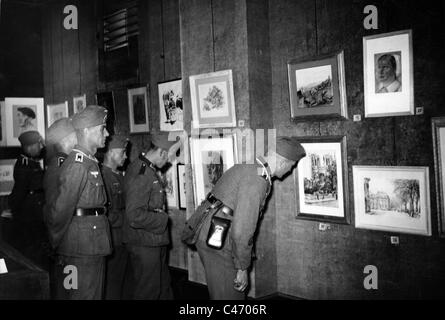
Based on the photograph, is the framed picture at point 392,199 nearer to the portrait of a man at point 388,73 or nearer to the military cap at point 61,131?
the portrait of a man at point 388,73

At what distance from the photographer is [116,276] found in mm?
5078

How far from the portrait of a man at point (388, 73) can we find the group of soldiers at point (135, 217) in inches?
39.1

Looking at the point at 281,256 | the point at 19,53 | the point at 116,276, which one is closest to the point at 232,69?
the point at 281,256

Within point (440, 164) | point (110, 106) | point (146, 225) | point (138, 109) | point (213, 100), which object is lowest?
point (146, 225)

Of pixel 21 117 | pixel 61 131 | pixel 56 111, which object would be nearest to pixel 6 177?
pixel 21 117

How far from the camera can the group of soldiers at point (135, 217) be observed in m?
3.42

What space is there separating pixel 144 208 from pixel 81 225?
0.84m

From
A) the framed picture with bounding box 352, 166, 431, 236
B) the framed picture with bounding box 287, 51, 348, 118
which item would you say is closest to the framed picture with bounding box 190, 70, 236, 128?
the framed picture with bounding box 287, 51, 348, 118

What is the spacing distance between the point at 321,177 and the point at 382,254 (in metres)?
0.96

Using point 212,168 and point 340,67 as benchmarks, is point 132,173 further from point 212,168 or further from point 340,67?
point 340,67

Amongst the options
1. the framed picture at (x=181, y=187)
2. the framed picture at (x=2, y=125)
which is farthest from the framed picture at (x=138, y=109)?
the framed picture at (x=2, y=125)

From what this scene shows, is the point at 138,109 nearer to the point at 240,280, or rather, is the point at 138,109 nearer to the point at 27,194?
the point at 27,194

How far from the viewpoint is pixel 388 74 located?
392 cm

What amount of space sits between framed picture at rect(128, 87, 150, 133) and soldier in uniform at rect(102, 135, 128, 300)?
1540 mm
